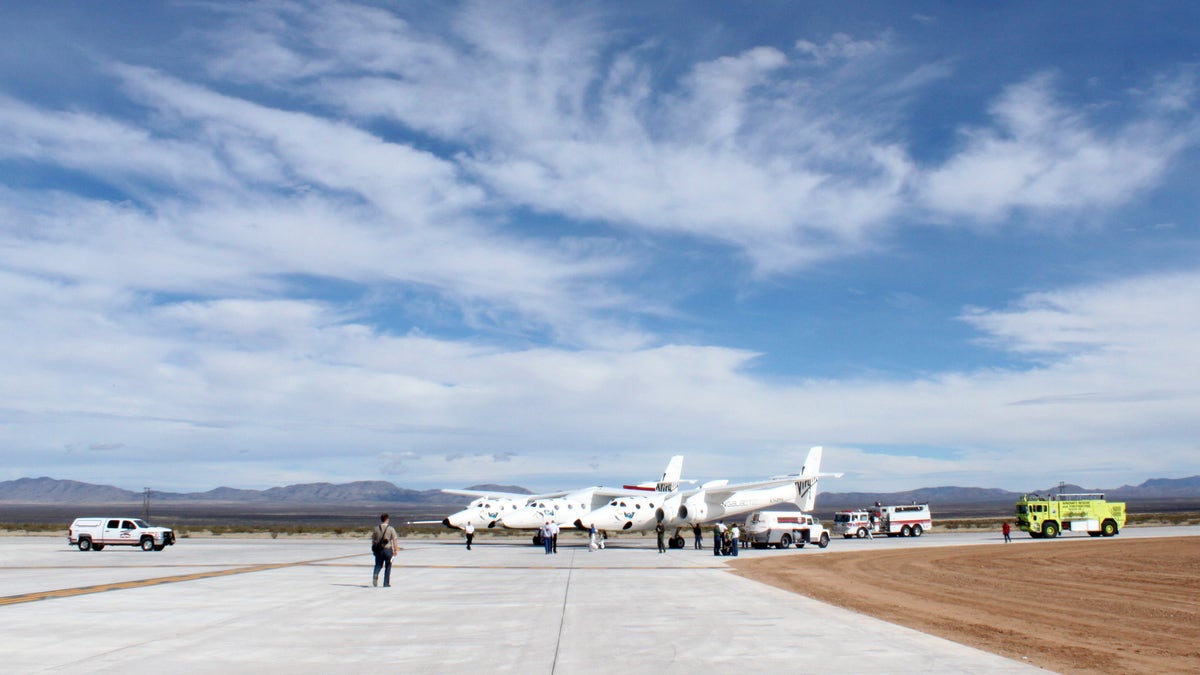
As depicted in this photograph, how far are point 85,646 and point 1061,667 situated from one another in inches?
493

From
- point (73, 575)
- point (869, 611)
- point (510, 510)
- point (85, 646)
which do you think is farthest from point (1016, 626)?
point (510, 510)

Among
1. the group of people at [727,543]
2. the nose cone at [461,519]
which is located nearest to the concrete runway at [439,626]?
the group of people at [727,543]

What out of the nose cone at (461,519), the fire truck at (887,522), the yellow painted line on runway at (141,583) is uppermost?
the nose cone at (461,519)

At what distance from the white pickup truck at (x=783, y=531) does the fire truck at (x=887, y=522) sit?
1522 centimetres

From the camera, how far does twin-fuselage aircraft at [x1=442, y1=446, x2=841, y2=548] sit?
44500 mm

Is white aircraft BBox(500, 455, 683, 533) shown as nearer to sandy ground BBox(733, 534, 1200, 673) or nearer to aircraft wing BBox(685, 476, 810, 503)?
aircraft wing BBox(685, 476, 810, 503)

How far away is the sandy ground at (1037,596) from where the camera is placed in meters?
12.4

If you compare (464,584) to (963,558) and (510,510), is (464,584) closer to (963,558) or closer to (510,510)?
(963,558)

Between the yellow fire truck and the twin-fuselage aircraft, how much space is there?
39.4 ft

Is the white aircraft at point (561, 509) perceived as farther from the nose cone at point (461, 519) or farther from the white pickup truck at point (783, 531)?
the white pickup truck at point (783, 531)

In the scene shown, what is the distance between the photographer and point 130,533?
133 ft

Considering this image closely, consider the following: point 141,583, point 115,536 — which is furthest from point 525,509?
point 141,583

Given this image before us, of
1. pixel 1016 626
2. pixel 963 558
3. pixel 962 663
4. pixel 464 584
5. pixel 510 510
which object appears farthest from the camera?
pixel 510 510

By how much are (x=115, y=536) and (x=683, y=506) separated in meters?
27.4
